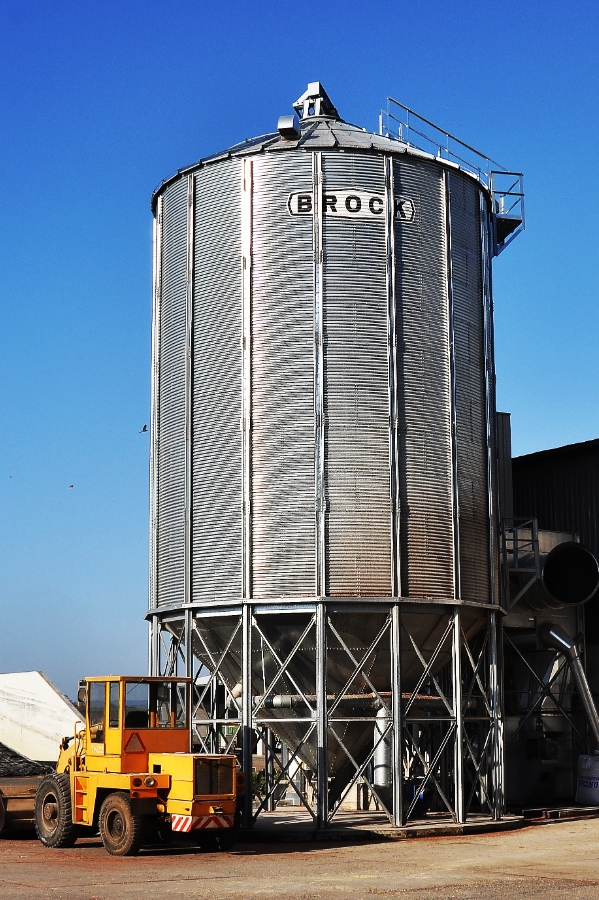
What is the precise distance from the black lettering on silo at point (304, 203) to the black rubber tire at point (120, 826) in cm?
1410

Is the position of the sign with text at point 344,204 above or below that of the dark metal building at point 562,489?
above

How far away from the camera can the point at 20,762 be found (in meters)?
31.5

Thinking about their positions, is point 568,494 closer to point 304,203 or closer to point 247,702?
point 304,203

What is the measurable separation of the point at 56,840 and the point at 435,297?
15.2m

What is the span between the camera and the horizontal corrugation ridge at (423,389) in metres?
28.7

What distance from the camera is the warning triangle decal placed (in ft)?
78.5

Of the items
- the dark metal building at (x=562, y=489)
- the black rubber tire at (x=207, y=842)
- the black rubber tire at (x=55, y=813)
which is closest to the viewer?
the black rubber tire at (x=207, y=842)

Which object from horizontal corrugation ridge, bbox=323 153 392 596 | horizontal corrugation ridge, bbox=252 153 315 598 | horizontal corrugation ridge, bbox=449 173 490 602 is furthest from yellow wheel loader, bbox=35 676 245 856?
horizontal corrugation ridge, bbox=449 173 490 602

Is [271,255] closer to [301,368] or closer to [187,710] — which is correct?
[301,368]

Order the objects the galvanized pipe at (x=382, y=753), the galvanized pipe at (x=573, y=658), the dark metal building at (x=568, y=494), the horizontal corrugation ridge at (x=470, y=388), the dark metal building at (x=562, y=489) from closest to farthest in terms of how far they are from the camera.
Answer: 1. the galvanized pipe at (x=382, y=753)
2. the horizontal corrugation ridge at (x=470, y=388)
3. the galvanized pipe at (x=573, y=658)
4. the dark metal building at (x=568, y=494)
5. the dark metal building at (x=562, y=489)

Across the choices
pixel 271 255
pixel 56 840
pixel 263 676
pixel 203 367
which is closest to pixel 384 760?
pixel 263 676

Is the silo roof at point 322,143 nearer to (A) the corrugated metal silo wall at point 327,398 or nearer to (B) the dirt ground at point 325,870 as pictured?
(A) the corrugated metal silo wall at point 327,398

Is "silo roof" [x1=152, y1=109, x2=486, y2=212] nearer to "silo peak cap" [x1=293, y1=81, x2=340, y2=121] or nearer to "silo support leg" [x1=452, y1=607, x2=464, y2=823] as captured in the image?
"silo peak cap" [x1=293, y1=81, x2=340, y2=121]

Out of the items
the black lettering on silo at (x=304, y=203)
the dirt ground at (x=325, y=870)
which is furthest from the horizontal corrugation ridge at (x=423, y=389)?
the dirt ground at (x=325, y=870)
